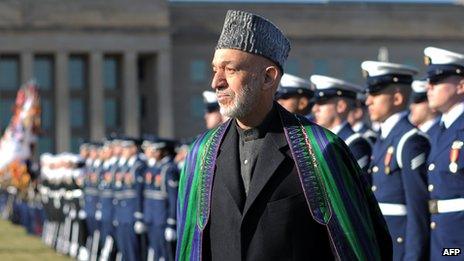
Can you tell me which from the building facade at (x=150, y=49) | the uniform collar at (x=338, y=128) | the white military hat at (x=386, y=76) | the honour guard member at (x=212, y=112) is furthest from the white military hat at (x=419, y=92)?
the building facade at (x=150, y=49)

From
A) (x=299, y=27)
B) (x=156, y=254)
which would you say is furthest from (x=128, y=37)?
(x=156, y=254)

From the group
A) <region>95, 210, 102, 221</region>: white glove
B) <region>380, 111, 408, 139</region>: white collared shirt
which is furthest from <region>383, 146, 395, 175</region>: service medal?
<region>95, 210, 102, 221</region>: white glove

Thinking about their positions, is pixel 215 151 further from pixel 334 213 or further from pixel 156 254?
pixel 156 254

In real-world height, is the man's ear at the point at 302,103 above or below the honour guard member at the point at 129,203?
above

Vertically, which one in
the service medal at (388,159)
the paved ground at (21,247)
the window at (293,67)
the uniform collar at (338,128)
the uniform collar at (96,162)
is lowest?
the paved ground at (21,247)

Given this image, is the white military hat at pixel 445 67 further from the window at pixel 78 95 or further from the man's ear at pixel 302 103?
Result: the window at pixel 78 95

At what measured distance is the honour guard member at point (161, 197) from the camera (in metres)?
14.8

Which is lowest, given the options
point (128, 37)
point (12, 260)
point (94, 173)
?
point (12, 260)

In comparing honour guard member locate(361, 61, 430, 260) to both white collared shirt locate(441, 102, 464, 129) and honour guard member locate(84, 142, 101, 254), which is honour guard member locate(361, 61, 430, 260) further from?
honour guard member locate(84, 142, 101, 254)

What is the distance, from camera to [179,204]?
4.94 metres

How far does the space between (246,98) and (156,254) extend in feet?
35.2

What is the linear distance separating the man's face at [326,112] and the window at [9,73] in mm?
77178

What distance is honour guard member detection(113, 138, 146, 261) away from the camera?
1598 cm

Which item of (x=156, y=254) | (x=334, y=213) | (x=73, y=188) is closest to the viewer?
(x=334, y=213)
